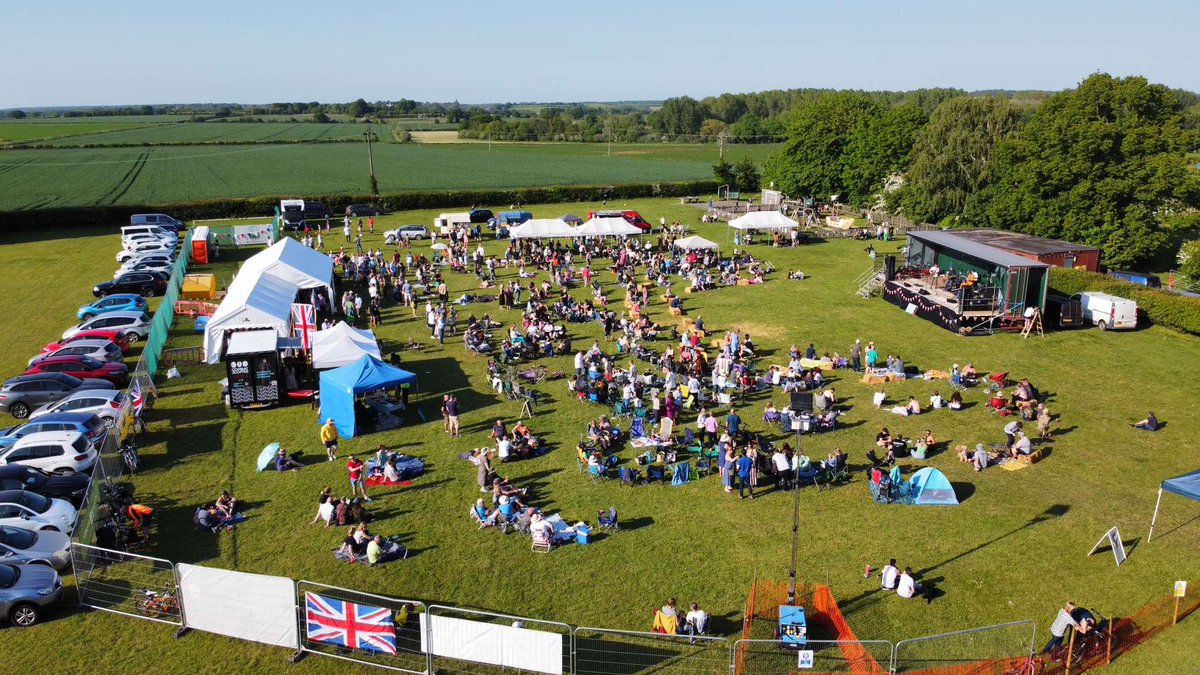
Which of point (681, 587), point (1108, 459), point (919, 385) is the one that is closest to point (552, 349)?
point (919, 385)

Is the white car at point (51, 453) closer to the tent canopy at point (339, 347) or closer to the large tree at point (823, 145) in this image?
the tent canopy at point (339, 347)

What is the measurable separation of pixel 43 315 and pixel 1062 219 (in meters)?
46.6

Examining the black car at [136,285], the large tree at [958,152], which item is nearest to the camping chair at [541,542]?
the black car at [136,285]

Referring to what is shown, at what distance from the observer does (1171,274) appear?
3794cm

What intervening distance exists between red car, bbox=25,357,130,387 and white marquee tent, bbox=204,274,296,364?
8.50 ft

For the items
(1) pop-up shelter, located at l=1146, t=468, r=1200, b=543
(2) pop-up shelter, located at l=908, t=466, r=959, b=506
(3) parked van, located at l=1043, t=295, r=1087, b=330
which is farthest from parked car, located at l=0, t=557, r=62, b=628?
(3) parked van, located at l=1043, t=295, r=1087, b=330

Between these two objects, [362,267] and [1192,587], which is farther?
[362,267]

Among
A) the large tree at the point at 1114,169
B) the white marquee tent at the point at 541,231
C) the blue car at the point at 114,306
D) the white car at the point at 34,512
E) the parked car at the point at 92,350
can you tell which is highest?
the large tree at the point at 1114,169

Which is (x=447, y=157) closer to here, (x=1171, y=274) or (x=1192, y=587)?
(x=1171, y=274)

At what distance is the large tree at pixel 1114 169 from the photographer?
3669cm

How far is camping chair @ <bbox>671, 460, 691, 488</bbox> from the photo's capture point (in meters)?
18.6

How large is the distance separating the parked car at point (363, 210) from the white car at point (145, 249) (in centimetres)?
1502

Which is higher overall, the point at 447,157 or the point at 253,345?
the point at 447,157

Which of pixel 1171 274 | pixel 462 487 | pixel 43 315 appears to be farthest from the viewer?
pixel 1171 274
